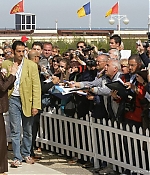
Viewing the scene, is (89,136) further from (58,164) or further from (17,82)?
(17,82)

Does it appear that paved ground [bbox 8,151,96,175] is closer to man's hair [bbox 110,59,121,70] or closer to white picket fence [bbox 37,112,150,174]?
white picket fence [bbox 37,112,150,174]

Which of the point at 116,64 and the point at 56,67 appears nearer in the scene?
the point at 116,64

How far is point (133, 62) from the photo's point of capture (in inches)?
303

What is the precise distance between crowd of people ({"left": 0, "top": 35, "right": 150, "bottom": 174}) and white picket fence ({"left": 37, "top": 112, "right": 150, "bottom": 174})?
0.16 meters

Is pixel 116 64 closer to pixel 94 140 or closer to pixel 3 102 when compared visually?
pixel 94 140

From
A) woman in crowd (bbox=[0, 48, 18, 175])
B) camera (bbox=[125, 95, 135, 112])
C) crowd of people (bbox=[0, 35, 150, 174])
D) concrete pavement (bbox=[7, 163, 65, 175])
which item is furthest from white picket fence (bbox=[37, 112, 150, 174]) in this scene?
woman in crowd (bbox=[0, 48, 18, 175])

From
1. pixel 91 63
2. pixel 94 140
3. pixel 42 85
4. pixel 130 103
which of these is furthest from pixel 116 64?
pixel 42 85

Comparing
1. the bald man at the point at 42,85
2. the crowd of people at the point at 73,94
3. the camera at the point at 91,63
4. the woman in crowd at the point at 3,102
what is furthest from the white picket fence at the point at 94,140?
the woman in crowd at the point at 3,102

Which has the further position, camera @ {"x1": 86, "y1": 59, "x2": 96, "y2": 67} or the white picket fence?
camera @ {"x1": 86, "y1": 59, "x2": 96, "y2": 67}

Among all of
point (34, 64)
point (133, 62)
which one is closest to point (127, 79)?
point (133, 62)

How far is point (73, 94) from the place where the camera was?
8781 mm

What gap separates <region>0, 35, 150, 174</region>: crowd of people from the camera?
7531 millimetres

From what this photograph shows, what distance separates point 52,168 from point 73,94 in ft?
4.34

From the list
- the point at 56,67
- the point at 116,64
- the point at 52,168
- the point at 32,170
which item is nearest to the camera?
the point at 116,64
